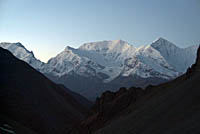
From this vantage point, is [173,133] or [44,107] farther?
[44,107]

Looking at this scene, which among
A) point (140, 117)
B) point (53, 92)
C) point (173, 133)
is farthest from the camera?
point (53, 92)

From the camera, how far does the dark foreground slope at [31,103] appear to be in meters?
74.4

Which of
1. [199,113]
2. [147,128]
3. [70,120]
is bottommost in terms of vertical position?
[70,120]

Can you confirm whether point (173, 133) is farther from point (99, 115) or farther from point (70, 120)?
point (70, 120)

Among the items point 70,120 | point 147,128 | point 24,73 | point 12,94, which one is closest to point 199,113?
point 147,128

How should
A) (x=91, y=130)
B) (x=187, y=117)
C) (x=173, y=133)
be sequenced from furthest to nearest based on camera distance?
(x=91, y=130), (x=187, y=117), (x=173, y=133)

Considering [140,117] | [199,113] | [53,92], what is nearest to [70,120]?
[53,92]

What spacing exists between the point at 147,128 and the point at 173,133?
6.37 metres

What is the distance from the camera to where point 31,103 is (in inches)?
3312

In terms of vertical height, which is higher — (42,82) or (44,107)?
(42,82)

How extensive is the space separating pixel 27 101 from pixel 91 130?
36745 mm

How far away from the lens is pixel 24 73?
10162 centimetres

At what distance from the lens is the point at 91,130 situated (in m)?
53.3

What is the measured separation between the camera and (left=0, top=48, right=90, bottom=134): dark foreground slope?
74.4 m
